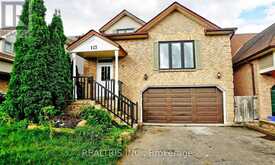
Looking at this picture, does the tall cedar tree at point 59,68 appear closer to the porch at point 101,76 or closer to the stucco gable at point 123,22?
the porch at point 101,76

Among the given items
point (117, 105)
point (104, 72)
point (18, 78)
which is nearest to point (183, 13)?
point (104, 72)

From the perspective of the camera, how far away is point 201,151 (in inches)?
206

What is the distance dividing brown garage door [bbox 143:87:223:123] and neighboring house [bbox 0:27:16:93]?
9.69 meters

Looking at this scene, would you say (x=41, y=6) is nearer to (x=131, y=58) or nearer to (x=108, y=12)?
(x=131, y=58)

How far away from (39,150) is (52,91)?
315 cm

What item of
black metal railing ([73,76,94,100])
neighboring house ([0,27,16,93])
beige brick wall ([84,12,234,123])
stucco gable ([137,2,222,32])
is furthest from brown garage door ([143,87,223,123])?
neighboring house ([0,27,16,93])

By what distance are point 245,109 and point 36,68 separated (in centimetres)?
1043

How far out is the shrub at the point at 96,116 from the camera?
6.71 metres

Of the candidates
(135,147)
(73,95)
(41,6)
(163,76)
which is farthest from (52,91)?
(163,76)

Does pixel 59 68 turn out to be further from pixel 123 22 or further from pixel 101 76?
pixel 123 22

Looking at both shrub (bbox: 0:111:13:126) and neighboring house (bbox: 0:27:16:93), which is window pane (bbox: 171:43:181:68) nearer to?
shrub (bbox: 0:111:13:126)

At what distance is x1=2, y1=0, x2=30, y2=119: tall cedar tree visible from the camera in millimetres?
6562

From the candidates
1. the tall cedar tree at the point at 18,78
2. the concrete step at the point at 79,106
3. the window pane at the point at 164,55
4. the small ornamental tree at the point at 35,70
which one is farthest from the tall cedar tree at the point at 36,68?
the window pane at the point at 164,55

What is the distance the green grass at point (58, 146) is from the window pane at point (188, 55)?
20.7ft
